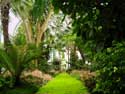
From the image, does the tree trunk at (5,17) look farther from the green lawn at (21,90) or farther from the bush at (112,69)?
the bush at (112,69)

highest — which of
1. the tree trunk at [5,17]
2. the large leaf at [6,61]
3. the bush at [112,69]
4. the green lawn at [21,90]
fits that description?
the tree trunk at [5,17]

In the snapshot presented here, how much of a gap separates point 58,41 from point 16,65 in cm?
1268

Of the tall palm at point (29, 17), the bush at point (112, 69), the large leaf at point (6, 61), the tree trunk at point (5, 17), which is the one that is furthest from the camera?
the tall palm at point (29, 17)

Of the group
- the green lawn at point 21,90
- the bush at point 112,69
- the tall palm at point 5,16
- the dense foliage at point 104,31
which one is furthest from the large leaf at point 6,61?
the bush at point 112,69

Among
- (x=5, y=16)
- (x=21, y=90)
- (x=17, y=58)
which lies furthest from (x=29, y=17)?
(x=21, y=90)

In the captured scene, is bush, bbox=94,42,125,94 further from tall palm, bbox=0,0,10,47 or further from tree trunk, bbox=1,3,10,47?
tree trunk, bbox=1,3,10,47

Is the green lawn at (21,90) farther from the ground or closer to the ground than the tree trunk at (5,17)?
closer to the ground

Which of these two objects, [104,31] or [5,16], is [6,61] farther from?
[104,31]

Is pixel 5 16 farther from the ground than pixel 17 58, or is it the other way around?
pixel 5 16

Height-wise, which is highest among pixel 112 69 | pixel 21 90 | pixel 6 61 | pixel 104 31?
pixel 104 31

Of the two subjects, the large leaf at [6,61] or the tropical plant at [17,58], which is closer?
the large leaf at [6,61]

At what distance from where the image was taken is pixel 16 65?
11922 millimetres

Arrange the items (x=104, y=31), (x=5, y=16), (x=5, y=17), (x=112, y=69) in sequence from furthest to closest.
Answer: (x=5, y=16)
(x=5, y=17)
(x=104, y=31)
(x=112, y=69)

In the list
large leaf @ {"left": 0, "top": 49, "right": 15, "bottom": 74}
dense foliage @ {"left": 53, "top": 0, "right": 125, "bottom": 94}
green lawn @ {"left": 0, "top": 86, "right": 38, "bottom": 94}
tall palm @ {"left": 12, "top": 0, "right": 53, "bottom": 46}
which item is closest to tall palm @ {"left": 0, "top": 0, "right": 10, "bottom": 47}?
tall palm @ {"left": 12, "top": 0, "right": 53, "bottom": 46}
